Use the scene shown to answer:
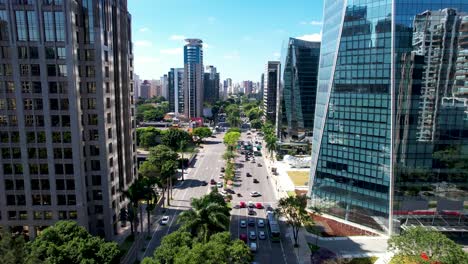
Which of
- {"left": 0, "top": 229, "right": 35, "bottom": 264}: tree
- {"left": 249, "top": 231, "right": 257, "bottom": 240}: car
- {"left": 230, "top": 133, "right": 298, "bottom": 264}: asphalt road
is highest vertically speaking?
{"left": 0, "top": 229, "right": 35, "bottom": 264}: tree

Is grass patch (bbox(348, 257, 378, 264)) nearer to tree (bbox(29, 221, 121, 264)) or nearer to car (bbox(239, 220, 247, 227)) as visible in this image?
car (bbox(239, 220, 247, 227))

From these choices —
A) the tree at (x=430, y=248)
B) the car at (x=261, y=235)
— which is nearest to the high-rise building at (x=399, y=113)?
the car at (x=261, y=235)

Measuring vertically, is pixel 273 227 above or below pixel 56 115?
below

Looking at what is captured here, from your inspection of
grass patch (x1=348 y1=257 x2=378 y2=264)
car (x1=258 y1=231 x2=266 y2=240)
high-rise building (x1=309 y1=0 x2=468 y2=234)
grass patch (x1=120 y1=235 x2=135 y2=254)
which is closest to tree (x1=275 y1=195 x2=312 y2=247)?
car (x1=258 y1=231 x2=266 y2=240)

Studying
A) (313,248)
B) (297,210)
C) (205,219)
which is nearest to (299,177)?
(313,248)

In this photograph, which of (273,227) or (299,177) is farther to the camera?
(299,177)

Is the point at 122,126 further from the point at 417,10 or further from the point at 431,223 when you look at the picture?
the point at 431,223

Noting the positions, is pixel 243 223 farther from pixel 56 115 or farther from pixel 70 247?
pixel 56 115
